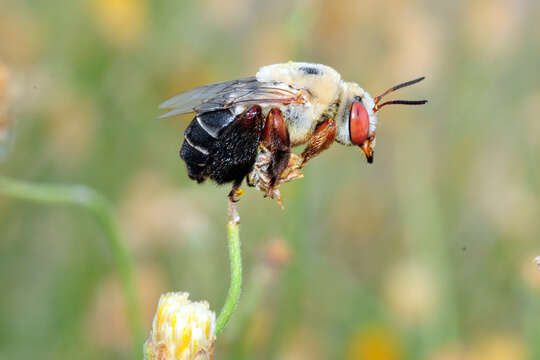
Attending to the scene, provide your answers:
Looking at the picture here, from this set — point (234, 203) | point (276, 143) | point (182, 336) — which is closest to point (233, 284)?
point (182, 336)

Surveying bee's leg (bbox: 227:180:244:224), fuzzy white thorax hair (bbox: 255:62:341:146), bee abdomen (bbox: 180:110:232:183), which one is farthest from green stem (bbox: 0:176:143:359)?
fuzzy white thorax hair (bbox: 255:62:341:146)

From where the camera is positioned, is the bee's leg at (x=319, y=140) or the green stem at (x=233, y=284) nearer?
the green stem at (x=233, y=284)

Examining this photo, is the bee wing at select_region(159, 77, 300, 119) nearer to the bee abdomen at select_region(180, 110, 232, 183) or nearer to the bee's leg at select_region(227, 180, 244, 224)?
the bee abdomen at select_region(180, 110, 232, 183)

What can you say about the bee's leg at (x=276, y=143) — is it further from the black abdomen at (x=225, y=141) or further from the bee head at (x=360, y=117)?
the bee head at (x=360, y=117)

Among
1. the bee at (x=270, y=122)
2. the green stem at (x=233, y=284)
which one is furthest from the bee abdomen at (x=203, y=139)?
the green stem at (x=233, y=284)

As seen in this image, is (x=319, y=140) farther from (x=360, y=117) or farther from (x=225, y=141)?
(x=225, y=141)
